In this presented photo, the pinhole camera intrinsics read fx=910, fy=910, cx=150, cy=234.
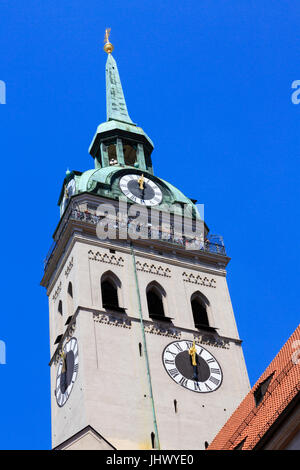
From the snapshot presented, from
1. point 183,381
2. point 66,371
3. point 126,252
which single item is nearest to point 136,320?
point 183,381

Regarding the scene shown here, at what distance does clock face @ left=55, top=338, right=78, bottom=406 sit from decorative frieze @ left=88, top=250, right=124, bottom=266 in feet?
11.6

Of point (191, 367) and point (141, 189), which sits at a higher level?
point (141, 189)

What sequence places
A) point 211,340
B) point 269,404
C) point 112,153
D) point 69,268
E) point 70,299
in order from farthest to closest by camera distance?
point 112,153, point 69,268, point 70,299, point 211,340, point 269,404

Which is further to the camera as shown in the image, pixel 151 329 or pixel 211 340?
pixel 211 340

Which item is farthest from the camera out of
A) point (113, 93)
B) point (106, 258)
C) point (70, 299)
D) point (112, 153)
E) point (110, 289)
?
point (113, 93)

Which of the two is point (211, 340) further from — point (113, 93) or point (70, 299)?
point (113, 93)

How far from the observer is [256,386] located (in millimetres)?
25922

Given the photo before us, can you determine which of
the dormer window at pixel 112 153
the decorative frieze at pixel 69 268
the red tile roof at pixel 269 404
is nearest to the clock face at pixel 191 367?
the red tile roof at pixel 269 404

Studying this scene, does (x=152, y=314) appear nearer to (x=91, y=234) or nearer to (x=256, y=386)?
(x=91, y=234)

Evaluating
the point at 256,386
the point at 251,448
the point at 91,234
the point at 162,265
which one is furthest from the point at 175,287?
the point at 251,448

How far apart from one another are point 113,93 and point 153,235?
13829 mm

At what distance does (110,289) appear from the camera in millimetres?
33750

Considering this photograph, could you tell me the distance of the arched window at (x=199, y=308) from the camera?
113 ft
